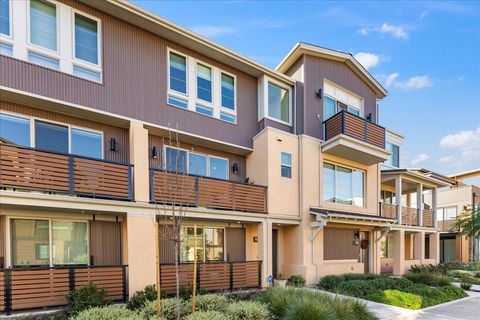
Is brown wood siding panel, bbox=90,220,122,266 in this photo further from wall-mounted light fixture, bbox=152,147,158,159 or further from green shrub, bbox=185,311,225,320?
green shrub, bbox=185,311,225,320

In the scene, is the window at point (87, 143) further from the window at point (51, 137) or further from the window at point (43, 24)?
the window at point (43, 24)

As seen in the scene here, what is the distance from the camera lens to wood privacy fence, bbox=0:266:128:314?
796 centimetres

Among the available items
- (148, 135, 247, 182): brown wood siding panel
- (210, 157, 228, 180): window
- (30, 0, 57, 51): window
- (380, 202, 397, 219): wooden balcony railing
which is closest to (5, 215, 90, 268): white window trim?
(148, 135, 247, 182): brown wood siding panel

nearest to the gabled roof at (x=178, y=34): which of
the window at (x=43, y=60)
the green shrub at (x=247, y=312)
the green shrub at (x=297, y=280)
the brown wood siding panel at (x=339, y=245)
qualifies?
the window at (x=43, y=60)

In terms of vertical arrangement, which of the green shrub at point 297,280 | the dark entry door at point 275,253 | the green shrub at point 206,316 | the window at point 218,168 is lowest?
the green shrub at point 297,280

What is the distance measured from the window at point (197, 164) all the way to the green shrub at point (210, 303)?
16.8 feet

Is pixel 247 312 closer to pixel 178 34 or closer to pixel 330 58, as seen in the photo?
pixel 178 34

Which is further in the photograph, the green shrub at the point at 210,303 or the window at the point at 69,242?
the window at the point at 69,242

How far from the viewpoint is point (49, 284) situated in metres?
8.48

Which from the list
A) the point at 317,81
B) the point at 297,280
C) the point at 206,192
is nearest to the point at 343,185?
the point at 317,81

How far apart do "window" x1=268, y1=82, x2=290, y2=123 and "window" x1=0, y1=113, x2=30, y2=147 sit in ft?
30.2

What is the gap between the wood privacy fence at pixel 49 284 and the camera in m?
7.96

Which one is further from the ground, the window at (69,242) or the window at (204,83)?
the window at (204,83)

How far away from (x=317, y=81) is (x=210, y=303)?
447 inches
